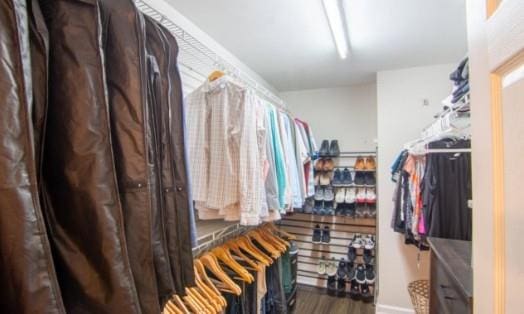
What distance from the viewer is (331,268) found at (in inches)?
132

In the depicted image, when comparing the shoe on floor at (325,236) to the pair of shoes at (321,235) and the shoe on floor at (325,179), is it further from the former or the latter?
the shoe on floor at (325,179)

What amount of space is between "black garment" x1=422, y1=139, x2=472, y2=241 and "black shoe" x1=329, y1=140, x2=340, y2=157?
4.63 feet

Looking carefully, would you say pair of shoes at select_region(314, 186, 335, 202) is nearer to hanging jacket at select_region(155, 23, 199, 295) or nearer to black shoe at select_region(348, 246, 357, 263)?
black shoe at select_region(348, 246, 357, 263)

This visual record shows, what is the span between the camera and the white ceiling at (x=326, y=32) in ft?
5.92

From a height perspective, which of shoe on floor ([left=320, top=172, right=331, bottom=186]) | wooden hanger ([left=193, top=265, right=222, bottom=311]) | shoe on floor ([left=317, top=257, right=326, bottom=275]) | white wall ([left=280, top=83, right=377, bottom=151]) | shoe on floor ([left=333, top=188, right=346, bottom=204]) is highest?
→ white wall ([left=280, top=83, right=377, bottom=151])

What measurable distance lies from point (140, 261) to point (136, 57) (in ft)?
1.75

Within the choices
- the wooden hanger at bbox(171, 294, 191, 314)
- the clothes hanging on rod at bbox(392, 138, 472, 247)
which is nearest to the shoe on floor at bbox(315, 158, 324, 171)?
the clothes hanging on rod at bbox(392, 138, 472, 247)

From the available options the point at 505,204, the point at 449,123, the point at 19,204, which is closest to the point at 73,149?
the point at 19,204

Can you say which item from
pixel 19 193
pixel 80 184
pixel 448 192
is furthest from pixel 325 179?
pixel 19 193

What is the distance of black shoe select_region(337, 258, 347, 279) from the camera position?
3213mm

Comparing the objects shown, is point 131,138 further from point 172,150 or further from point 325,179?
point 325,179

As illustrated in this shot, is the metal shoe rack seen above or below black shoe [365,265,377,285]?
above

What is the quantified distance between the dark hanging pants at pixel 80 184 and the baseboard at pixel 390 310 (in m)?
2.88

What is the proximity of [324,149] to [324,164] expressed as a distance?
18 cm
